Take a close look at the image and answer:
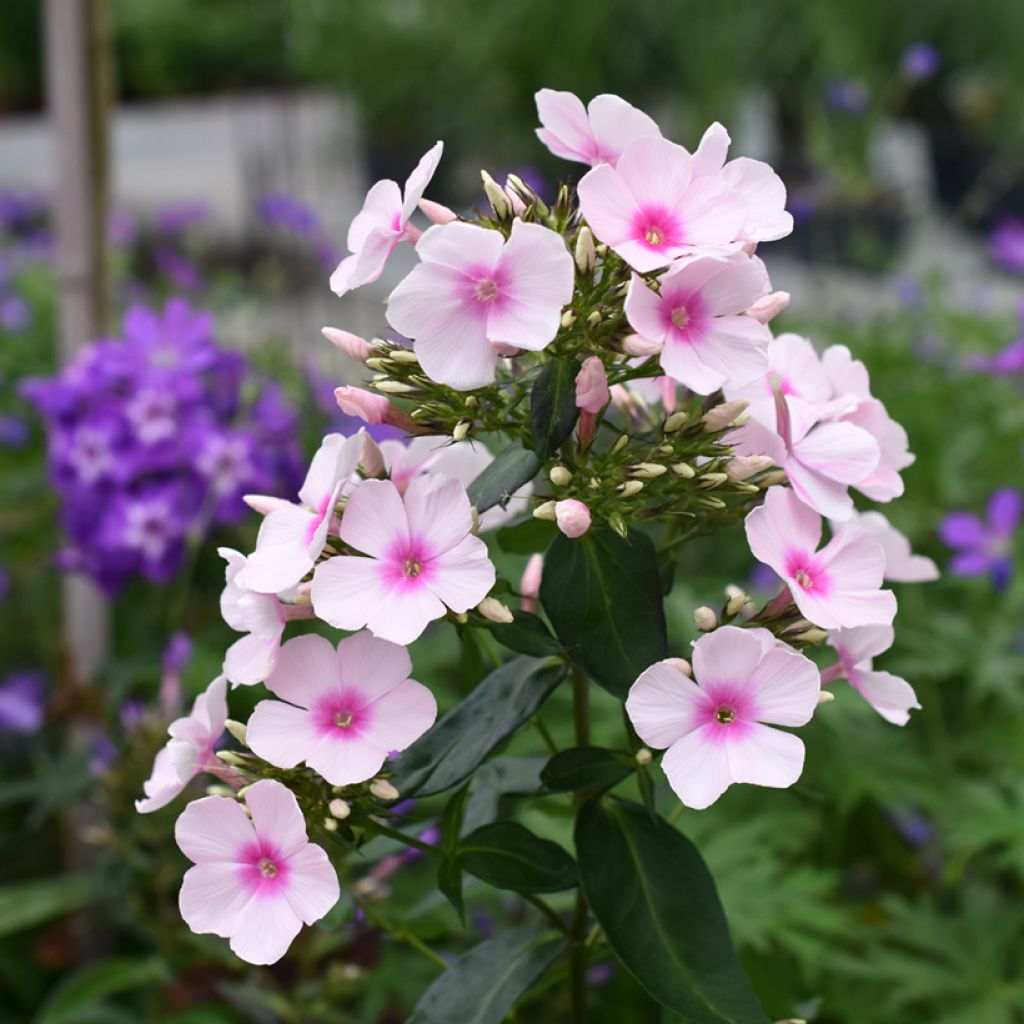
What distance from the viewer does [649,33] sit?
4.66 m

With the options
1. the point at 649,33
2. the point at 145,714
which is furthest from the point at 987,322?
the point at 649,33

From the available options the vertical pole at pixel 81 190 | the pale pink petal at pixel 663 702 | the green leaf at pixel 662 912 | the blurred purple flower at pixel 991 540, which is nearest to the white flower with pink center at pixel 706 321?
the pale pink petal at pixel 663 702

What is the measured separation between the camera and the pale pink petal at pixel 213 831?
1.88ft

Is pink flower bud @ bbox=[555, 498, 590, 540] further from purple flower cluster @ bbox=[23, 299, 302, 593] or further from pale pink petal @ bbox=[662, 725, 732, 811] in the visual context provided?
purple flower cluster @ bbox=[23, 299, 302, 593]

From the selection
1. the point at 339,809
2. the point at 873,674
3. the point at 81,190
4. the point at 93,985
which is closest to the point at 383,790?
the point at 339,809

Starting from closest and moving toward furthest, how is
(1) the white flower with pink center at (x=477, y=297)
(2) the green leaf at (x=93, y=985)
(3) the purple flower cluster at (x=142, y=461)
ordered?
(1) the white flower with pink center at (x=477, y=297) → (2) the green leaf at (x=93, y=985) → (3) the purple flower cluster at (x=142, y=461)

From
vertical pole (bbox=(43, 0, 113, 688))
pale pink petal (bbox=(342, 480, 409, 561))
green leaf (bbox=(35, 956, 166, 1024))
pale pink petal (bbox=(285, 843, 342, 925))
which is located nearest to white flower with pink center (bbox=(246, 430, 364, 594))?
pale pink petal (bbox=(342, 480, 409, 561))

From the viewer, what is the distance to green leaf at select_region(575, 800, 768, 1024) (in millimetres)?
592

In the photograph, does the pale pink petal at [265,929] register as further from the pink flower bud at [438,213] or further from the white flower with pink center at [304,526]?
the pink flower bud at [438,213]

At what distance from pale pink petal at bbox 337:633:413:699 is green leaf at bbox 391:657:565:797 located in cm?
6

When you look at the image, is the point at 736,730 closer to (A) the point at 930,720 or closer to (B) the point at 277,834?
(B) the point at 277,834

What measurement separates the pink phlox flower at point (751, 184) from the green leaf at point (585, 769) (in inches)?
9.7

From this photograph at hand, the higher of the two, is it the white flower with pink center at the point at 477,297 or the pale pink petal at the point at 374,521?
the white flower with pink center at the point at 477,297

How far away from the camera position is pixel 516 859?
0.66 metres
